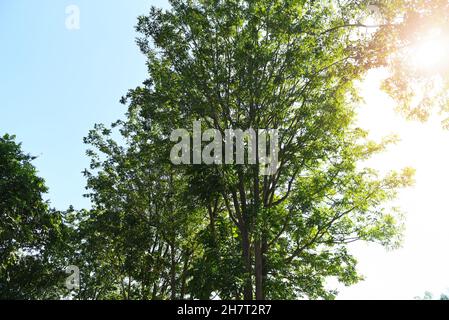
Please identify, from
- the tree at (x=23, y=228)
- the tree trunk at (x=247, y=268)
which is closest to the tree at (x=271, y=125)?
the tree trunk at (x=247, y=268)

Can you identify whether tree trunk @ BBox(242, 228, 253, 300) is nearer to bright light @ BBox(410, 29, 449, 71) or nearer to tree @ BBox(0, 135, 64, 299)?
bright light @ BBox(410, 29, 449, 71)

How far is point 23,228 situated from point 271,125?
565 inches

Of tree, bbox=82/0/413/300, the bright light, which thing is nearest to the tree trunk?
tree, bbox=82/0/413/300

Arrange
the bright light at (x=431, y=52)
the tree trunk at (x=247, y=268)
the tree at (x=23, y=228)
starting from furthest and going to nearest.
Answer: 1. the tree at (x=23, y=228)
2. the tree trunk at (x=247, y=268)
3. the bright light at (x=431, y=52)

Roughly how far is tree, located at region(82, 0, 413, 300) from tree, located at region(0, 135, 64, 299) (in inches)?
301

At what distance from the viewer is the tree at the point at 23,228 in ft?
70.2

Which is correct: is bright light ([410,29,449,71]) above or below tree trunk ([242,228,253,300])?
above

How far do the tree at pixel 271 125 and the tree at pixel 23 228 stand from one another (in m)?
7.65

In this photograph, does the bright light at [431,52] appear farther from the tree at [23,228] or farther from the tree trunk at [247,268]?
the tree at [23,228]

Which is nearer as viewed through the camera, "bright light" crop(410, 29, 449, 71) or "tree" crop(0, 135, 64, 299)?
"bright light" crop(410, 29, 449, 71)

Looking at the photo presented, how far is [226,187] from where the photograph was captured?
1814 cm

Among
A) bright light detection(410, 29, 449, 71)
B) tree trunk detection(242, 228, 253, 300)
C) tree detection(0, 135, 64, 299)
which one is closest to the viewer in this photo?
bright light detection(410, 29, 449, 71)

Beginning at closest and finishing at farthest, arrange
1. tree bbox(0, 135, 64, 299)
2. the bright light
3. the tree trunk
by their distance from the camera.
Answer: the bright light, the tree trunk, tree bbox(0, 135, 64, 299)

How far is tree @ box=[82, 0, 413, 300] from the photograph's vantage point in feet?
55.9
